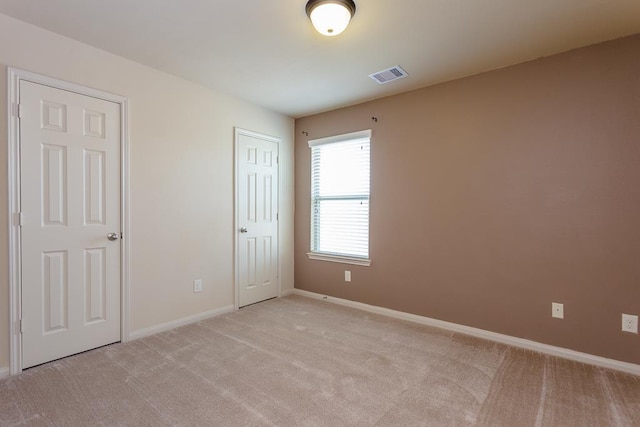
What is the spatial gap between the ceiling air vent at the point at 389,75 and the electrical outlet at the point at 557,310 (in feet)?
7.97

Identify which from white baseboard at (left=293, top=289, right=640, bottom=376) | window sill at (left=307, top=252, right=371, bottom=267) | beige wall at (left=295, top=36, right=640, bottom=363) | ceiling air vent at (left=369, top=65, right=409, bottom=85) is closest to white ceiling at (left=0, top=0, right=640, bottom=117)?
ceiling air vent at (left=369, top=65, right=409, bottom=85)

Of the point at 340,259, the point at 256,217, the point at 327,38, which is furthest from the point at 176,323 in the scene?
the point at 327,38

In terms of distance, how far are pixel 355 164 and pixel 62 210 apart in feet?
9.57

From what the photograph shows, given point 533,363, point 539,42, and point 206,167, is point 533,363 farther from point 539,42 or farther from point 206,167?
point 206,167

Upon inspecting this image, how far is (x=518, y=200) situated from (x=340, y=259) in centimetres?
207

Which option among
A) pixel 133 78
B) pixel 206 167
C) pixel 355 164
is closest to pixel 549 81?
pixel 355 164

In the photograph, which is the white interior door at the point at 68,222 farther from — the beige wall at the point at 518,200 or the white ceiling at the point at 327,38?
the beige wall at the point at 518,200

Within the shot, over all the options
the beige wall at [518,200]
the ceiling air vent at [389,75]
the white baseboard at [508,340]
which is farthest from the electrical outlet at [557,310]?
the ceiling air vent at [389,75]

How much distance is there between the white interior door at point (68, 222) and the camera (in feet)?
7.53

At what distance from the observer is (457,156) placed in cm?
310

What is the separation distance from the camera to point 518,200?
109 inches

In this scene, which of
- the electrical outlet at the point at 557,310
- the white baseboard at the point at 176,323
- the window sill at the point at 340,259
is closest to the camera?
the electrical outlet at the point at 557,310

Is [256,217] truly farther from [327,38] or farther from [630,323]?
[630,323]

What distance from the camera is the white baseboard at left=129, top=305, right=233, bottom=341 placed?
2.87 m
